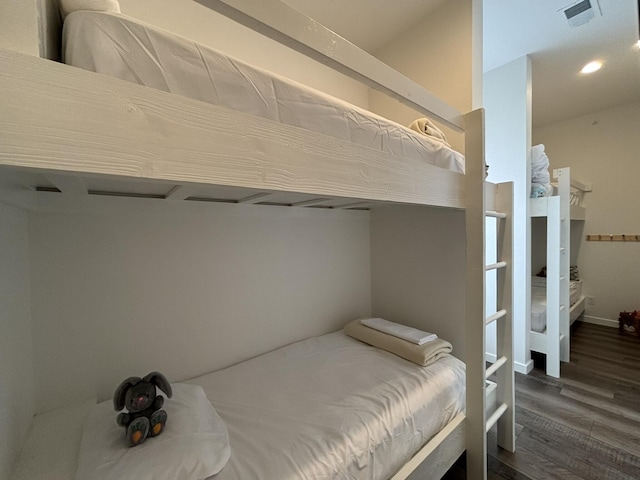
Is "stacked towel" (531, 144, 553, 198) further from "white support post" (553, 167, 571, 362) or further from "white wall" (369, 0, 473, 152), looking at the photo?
"white wall" (369, 0, 473, 152)

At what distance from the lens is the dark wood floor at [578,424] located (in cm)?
131

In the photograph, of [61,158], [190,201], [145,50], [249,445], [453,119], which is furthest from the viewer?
[190,201]

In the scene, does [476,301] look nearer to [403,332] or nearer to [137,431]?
[403,332]

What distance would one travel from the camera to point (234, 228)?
4.76 ft

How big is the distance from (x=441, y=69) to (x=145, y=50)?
1.80 m

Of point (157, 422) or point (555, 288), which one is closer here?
point (157, 422)

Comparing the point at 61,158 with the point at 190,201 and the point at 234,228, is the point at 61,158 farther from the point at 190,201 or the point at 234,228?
the point at 234,228

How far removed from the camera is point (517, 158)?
2.35 m

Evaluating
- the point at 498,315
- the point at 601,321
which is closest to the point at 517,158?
the point at 498,315

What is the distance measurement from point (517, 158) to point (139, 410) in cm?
310

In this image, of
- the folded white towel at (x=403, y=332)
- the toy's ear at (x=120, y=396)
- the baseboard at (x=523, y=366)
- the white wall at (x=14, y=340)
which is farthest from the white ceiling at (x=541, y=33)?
the baseboard at (x=523, y=366)

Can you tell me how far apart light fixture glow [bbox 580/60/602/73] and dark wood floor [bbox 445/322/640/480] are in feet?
8.99

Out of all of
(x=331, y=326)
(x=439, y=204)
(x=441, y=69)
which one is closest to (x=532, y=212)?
(x=441, y=69)

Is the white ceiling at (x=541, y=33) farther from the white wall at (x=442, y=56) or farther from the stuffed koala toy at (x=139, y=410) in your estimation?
the stuffed koala toy at (x=139, y=410)
